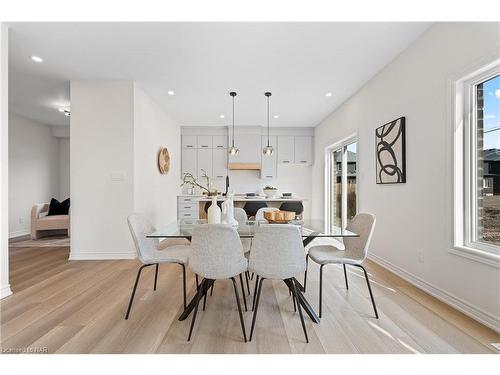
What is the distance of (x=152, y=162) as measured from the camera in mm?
4500

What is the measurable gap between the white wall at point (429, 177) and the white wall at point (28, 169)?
715cm

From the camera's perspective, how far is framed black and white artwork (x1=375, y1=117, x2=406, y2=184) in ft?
9.43

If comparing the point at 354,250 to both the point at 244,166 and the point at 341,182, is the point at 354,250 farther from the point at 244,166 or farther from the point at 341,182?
the point at 244,166

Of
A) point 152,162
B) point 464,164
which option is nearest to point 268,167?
point 152,162

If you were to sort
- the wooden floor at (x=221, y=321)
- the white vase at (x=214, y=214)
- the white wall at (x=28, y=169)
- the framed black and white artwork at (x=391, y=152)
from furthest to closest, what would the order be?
1. the white wall at (x=28, y=169)
2. the framed black and white artwork at (x=391, y=152)
3. the white vase at (x=214, y=214)
4. the wooden floor at (x=221, y=321)

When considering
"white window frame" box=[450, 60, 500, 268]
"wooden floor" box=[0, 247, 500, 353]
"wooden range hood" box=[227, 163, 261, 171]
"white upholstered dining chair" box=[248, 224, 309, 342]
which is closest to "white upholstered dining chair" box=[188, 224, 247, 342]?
"white upholstered dining chair" box=[248, 224, 309, 342]

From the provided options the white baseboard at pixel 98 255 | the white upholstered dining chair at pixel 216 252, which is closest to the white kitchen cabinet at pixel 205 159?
the white baseboard at pixel 98 255

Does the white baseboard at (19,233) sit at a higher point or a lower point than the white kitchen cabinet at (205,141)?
lower

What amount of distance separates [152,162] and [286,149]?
3426mm

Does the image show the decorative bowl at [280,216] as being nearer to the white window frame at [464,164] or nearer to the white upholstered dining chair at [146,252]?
the white upholstered dining chair at [146,252]

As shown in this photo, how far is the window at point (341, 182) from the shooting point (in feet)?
15.5

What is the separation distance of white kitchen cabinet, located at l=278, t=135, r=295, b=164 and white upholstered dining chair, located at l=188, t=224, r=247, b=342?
5.03 m

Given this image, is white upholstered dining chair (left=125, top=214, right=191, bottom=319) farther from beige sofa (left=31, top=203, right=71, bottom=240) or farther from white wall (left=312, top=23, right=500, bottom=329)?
beige sofa (left=31, top=203, right=71, bottom=240)
